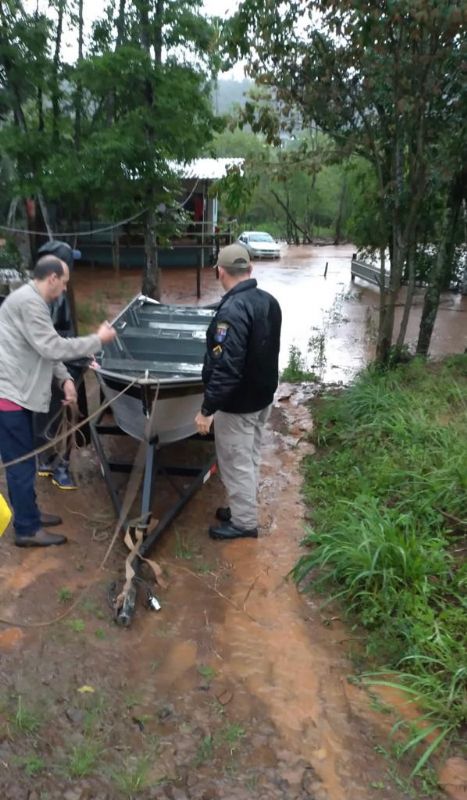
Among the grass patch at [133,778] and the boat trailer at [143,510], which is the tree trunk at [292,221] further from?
the grass patch at [133,778]

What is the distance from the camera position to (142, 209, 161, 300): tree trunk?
36.6 ft

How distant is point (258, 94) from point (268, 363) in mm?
4859

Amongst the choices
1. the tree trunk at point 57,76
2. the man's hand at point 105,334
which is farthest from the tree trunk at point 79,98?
the man's hand at point 105,334

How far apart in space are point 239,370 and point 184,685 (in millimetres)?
1809

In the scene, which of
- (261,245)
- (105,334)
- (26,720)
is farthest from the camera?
(261,245)

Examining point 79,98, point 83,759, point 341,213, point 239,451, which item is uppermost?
point 79,98

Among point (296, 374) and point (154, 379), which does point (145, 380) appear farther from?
point (296, 374)

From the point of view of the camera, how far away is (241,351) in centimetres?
378

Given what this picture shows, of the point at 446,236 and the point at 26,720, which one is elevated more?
the point at 446,236

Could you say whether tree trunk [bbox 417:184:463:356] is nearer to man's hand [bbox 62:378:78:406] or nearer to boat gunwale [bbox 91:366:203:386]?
boat gunwale [bbox 91:366:203:386]

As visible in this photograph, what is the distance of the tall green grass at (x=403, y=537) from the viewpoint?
3002 millimetres

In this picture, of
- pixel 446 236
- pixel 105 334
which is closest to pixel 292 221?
pixel 446 236

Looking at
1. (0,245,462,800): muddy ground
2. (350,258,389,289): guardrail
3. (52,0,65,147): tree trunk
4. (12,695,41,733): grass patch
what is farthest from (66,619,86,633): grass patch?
(350,258,389,289): guardrail

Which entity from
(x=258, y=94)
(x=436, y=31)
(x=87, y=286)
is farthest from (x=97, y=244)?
(x=436, y=31)
